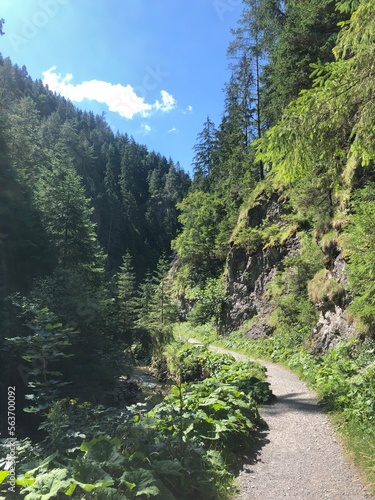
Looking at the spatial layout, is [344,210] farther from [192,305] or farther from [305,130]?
[192,305]

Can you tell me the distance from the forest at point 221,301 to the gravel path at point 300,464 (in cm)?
28

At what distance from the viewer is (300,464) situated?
16.3ft

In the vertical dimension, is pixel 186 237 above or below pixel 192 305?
above

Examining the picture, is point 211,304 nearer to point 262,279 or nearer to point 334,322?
point 262,279

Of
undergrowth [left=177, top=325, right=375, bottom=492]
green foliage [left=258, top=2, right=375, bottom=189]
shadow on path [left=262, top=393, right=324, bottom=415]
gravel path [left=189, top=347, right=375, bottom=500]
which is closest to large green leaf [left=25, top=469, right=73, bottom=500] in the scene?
gravel path [left=189, top=347, right=375, bottom=500]

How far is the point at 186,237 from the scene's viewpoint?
123 feet

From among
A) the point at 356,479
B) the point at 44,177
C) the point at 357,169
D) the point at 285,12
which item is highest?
the point at 285,12

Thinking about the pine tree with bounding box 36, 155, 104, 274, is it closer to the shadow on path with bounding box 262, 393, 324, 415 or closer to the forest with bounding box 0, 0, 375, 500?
the forest with bounding box 0, 0, 375, 500

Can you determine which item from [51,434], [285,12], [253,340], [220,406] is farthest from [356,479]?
[285,12]

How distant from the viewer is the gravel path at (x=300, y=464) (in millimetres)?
4223

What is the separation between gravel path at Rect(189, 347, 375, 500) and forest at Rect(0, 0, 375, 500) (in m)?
0.28

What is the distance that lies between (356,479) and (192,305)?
3046 centimetres

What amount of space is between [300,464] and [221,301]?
21289 mm

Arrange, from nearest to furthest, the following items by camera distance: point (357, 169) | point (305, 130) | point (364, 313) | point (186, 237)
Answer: point (305, 130), point (364, 313), point (357, 169), point (186, 237)
